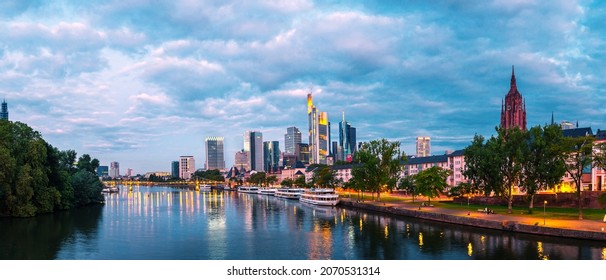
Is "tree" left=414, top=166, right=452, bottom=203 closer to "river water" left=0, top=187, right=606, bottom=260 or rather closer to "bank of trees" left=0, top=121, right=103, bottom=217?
"river water" left=0, top=187, right=606, bottom=260

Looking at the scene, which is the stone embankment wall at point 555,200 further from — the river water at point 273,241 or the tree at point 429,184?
the river water at point 273,241

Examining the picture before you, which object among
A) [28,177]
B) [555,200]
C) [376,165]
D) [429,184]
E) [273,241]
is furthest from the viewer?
[376,165]

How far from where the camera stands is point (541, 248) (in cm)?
5494

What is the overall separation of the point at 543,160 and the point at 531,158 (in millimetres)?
2176

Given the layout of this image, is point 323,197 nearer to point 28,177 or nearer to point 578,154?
point 28,177

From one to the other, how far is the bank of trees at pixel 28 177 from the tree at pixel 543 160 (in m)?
91.9

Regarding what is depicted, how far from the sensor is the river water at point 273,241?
54312mm

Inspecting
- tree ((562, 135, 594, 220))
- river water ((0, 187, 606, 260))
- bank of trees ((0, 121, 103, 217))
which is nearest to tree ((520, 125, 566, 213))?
tree ((562, 135, 594, 220))

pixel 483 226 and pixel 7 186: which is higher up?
pixel 7 186

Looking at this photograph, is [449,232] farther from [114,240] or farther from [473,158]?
[114,240]

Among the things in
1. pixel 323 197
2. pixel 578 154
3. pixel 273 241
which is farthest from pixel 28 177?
pixel 578 154

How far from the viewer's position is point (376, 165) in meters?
134

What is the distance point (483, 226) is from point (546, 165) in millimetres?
15781
